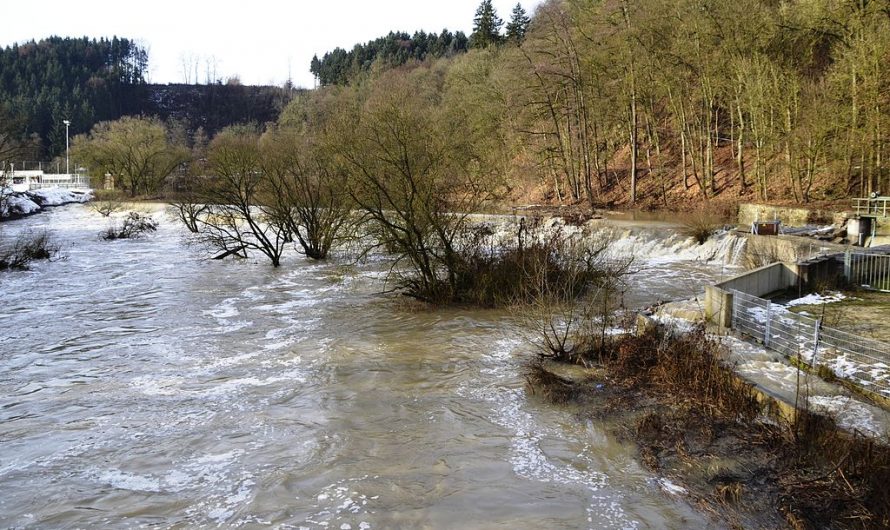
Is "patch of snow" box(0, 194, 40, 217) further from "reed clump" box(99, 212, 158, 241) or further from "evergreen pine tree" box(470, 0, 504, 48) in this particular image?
"evergreen pine tree" box(470, 0, 504, 48)

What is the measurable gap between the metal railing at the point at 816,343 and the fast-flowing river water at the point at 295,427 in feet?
13.9

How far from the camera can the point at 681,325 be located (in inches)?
504

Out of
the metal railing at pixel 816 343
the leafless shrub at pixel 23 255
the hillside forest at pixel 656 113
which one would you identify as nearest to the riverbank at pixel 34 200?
the leafless shrub at pixel 23 255

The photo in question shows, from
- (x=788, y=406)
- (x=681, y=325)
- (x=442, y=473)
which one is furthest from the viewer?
(x=681, y=325)

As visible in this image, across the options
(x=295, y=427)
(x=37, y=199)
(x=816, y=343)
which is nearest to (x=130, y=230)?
(x=37, y=199)

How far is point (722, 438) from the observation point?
26.7 ft

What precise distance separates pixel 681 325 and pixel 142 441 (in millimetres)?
10042

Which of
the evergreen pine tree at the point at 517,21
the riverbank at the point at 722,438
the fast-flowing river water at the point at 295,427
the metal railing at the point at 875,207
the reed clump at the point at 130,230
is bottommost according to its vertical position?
the fast-flowing river water at the point at 295,427

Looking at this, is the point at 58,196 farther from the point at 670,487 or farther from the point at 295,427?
the point at 670,487

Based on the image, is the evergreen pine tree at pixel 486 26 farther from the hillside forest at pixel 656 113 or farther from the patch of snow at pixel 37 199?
the patch of snow at pixel 37 199

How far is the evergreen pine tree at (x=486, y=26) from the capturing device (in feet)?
228

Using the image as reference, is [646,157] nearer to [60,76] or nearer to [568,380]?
[568,380]

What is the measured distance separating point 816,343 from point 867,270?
30.1 feet

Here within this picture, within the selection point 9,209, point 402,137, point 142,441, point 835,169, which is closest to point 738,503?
point 142,441
